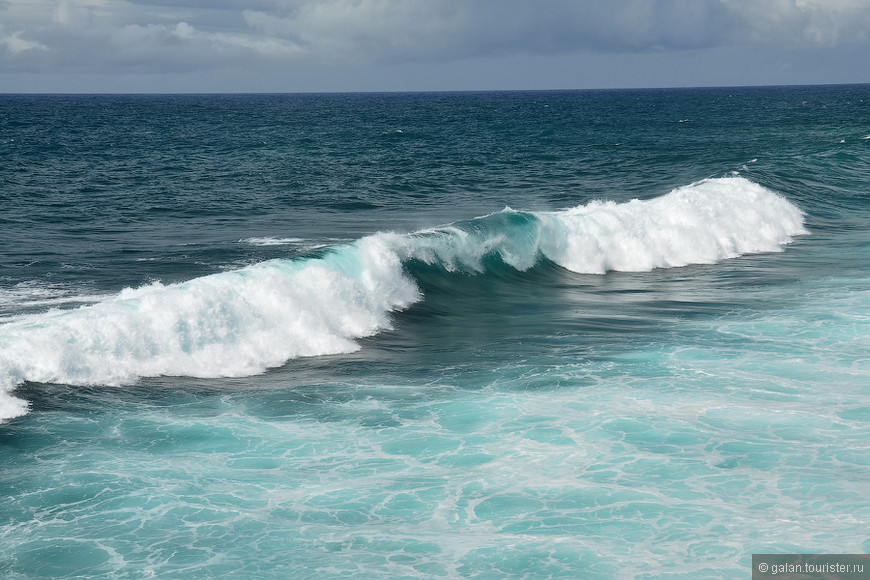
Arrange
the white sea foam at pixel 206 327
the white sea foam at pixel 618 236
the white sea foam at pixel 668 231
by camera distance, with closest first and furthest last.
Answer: the white sea foam at pixel 206 327 → the white sea foam at pixel 618 236 → the white sea foam at pixel 668 231

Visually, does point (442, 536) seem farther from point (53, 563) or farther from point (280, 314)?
point (280, 314)

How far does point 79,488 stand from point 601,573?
574 cm

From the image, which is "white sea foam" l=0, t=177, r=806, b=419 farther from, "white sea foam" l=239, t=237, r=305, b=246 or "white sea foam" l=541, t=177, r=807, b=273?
"white sea foam" l=239, t=237, r=305, b=246

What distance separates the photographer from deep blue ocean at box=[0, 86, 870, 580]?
367 inches

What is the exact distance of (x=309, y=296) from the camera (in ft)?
58.9

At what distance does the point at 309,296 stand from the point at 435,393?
4.91 metres

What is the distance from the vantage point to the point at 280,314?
674 inches

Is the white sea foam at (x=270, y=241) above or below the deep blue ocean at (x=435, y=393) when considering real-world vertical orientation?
above

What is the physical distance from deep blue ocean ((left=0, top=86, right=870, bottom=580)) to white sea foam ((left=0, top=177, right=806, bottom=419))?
0.06 meters

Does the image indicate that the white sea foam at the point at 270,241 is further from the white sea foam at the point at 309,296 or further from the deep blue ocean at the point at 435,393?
the white sea foam at the point at 309,296

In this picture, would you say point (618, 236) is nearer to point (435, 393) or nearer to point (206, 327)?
point (435, 393)

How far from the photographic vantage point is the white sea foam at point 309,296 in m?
14.5

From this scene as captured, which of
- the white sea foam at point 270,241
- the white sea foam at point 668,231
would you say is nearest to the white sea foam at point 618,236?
the white sea foam at point 668,231

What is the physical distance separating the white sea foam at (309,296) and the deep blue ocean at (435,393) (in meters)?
0.06
